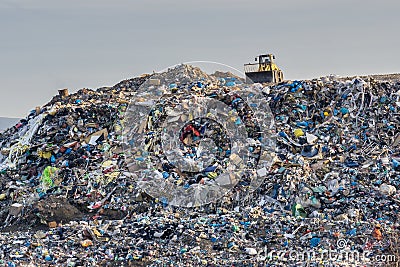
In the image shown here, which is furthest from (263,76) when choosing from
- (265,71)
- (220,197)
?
(220,197)

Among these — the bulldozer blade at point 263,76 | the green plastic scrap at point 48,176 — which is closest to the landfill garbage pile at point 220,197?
the green plastic scrap at point 48,176

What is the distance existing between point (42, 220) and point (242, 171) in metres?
3.14

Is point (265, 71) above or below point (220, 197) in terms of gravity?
above

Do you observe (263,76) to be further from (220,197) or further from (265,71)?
(220,197)

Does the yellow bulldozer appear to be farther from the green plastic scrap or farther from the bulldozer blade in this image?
the green plastic scrap

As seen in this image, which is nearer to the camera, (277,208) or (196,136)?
(277,208)

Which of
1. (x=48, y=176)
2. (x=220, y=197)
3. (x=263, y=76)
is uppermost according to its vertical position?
(x=263, y=76)

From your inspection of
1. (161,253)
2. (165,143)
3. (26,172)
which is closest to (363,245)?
(161,253)

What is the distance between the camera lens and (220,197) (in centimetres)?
824

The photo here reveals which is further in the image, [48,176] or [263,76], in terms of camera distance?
[263,76]

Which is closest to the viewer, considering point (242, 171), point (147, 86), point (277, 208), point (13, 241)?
point (13, 241)

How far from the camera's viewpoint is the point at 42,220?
26.6 feet

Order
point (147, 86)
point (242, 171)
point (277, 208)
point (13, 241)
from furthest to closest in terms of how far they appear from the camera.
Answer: point (147, 86)
point (242, 171)
point (277, 208)
point (13, 241)

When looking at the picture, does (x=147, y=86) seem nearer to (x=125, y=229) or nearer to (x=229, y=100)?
(x=229, y=100)
